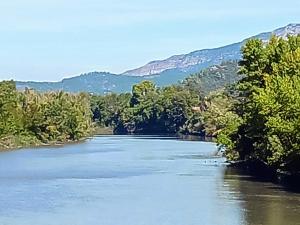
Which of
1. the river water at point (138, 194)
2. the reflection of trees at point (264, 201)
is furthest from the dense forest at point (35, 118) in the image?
the reflection of trees at point (264, 201)

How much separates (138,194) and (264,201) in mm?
7555

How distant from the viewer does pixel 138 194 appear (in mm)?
43719

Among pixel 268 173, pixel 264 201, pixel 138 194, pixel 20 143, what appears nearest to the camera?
pixel 264 201

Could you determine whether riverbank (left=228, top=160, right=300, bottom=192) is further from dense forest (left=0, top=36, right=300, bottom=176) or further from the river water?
the river water

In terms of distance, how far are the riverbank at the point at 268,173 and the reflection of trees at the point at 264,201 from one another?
106 cm

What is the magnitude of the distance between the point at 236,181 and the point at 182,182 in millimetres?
3497

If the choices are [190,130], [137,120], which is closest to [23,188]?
[190,130]

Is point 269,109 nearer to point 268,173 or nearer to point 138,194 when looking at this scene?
point 268,173

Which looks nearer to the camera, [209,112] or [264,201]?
[264,201]

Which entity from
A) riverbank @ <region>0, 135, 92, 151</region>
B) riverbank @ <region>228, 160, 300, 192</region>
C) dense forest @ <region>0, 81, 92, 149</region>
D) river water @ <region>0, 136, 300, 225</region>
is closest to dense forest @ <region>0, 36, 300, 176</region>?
dense forest @ <region>0, 81, 92, 149</region>

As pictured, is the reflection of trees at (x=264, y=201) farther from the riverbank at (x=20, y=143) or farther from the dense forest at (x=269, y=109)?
the riverbank at (x=20, y=143)

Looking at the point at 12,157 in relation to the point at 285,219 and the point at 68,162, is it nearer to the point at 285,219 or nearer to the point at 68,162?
the point at 68,162

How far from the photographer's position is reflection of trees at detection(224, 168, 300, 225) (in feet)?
112

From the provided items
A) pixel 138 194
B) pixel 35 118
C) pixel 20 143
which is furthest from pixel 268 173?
pixel 35 118
